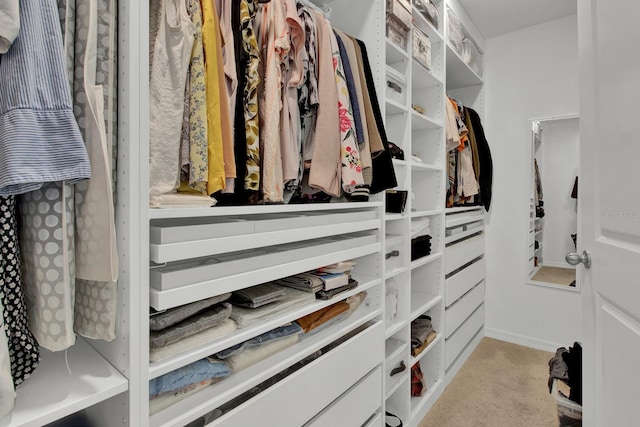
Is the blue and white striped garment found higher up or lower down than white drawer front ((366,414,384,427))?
higher up

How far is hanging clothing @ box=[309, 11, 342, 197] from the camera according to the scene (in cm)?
116

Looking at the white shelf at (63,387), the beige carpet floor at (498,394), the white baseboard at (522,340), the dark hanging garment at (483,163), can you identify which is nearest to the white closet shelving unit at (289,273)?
the white shelf at (63,387)

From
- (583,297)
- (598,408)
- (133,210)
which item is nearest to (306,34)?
(133,210)

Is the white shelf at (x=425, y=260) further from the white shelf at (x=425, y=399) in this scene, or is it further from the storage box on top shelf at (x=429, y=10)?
the storage box on top shelf at (x=429, y=10)

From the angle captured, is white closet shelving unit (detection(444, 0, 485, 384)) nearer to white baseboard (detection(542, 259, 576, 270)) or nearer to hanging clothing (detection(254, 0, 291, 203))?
white baseboard (detection(542, 259, 576, 270))

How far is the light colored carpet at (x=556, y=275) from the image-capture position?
2711 millimetres

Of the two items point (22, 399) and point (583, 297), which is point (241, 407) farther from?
point (583, 297)

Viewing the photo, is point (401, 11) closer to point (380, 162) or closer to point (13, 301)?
point (380, 162)

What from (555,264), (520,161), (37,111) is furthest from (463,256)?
(37,111)

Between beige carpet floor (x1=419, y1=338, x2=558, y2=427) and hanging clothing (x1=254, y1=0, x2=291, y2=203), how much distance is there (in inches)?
66.6

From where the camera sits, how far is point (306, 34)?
1.19m

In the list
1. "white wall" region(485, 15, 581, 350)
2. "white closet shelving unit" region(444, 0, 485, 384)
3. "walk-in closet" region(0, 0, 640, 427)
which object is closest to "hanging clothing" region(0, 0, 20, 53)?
"walk-in closet" region(0, 0, 640, 427)

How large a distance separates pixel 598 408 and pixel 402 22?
1686 millimetres

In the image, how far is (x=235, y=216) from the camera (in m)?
1.10
